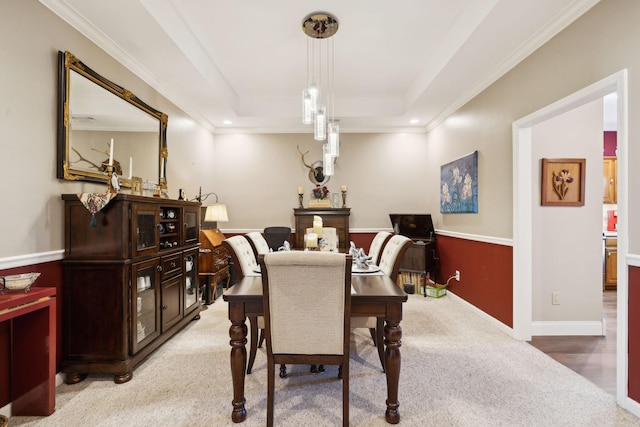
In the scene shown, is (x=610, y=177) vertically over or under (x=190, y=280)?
over

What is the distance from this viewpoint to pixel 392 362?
1.73m

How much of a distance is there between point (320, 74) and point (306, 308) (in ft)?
10.8

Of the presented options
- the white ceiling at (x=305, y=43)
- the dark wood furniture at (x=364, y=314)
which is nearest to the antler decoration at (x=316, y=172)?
the white ceiling at (x=305, y=43)

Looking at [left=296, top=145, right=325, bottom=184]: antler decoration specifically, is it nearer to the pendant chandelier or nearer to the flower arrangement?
the flower arrangement

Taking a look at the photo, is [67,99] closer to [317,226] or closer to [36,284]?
[36,284]

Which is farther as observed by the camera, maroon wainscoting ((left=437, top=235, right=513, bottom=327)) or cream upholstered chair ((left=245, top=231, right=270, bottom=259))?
maroon wainscoting ((left=437, top=235, right=513, bottom=327))

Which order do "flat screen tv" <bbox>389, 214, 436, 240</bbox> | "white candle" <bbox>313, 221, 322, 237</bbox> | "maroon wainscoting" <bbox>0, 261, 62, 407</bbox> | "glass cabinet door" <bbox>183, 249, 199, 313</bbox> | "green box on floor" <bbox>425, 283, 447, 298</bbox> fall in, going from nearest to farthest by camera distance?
"maroon wainscoting" <bbox>0, 261, 62, 407</bbox>
"white candle" <bbox>313, 221, 322, 237</bbox>
"glass cabinet door" <bbox>183, 249, 199, 313</bbox>
"green box on floor" <bbox>425, 283, 447, 298</bbox>
"flat screen tv" <bbox>389, 214, 436, 240</bbox>

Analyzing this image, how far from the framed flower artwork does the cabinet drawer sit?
11.9 feet

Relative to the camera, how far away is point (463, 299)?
4039 mm

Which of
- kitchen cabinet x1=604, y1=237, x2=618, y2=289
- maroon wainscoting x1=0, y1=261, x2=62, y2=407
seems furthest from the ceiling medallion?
kitchen cabinet x1=604, y1=237, x2=618, y2=289

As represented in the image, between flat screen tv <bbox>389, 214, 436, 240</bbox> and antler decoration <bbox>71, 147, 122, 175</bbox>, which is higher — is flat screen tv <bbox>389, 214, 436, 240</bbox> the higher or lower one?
the lower one

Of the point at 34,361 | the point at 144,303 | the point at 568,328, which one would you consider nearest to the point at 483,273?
the point at 568,328

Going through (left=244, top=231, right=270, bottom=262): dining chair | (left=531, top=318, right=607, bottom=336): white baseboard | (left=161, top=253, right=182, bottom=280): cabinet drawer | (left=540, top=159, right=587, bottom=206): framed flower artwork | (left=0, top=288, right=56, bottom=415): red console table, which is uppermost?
(left=540, top=159, right=587, bottom=206): framed flower artwork

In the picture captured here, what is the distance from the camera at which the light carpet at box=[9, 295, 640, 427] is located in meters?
1.79
